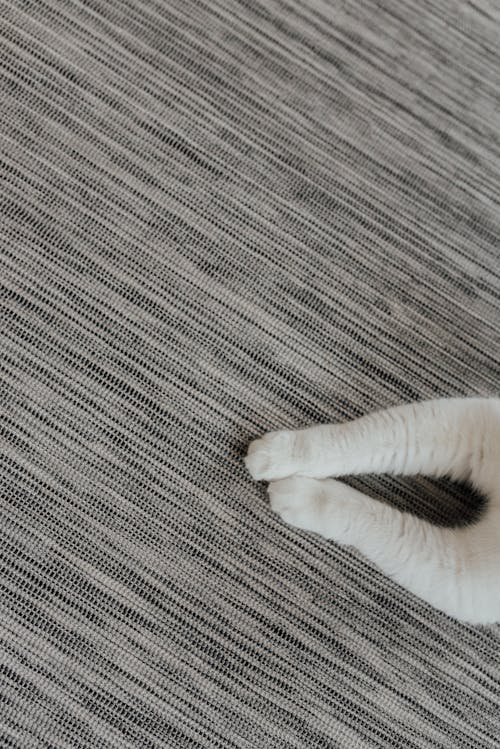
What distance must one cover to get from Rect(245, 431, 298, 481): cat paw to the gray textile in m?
0.05

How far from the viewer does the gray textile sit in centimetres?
86

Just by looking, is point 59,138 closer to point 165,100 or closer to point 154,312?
point 165,100

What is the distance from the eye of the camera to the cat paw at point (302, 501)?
0.84 m

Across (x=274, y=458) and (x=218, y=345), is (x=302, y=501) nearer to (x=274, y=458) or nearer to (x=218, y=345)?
(x=274, y=458)

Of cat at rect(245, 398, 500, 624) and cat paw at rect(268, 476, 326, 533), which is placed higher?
cat at rect(245, 398, 500, 624)

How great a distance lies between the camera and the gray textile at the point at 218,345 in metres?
0.86

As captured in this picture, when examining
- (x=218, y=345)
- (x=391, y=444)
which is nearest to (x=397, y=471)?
(x=391, y=444)

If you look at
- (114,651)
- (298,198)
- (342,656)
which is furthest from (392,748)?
(298,198)

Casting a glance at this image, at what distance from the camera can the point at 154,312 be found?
0.92 metres

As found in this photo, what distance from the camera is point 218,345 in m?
0.93

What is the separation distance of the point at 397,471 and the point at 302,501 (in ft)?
0.47

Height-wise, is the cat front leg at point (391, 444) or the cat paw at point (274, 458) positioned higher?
the cat front leg at point (391, 444)

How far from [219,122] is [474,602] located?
0.76 meters

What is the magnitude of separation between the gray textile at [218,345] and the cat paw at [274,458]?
2.0 inches
